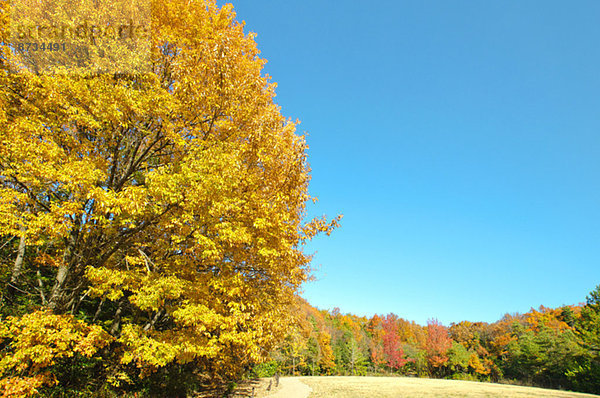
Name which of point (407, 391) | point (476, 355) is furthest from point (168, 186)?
point (476, 355)

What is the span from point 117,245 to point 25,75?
4670mm

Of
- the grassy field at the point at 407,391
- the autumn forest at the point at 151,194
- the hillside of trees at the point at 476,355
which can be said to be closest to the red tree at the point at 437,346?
the hillside of trees at the point at 476,355

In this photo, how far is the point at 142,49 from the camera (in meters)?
8.32

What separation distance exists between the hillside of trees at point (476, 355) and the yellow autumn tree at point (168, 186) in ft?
81.1

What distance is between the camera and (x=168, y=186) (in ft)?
21.4

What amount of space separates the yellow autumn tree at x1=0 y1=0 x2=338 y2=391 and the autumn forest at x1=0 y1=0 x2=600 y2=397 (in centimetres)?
5

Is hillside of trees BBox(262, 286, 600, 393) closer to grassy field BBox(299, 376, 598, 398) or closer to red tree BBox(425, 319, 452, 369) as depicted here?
red tree BBox(425, 319, 452, 369)

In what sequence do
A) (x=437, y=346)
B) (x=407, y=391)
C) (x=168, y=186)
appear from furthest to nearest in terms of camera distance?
(x=437, y=346) → (x=407, y=391) → (x=168, y=186)

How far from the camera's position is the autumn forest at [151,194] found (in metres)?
6.40

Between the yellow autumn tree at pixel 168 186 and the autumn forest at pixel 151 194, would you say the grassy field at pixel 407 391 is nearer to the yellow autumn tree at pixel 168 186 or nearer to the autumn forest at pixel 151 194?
the autumn forest at pixel 151 194

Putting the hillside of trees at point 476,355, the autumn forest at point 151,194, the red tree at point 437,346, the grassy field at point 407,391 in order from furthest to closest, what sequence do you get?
the red tree at point 437,346, the hillside of trees at point 476,355, the grassy field at point 407,391, the autumn forest at point 151,194

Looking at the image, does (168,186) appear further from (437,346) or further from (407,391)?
(437,346)

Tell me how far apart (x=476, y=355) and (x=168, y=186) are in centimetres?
6593

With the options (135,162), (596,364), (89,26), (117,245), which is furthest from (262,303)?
(596,364)
